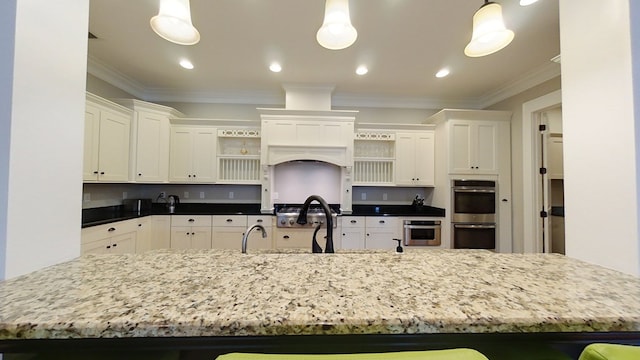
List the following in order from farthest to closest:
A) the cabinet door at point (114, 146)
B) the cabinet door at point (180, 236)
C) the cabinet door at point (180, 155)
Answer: the cabinet door at point (180, 155) → the cabinet door at point (180, 236) → the cabinet door at point (114, 146)

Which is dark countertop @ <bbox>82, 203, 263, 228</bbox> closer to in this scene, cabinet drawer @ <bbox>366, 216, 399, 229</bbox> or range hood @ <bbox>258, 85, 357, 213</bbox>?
range hood @ <bbox>258, 85, 357, 213</bbox>

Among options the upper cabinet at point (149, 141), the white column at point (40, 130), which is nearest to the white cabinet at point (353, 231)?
the upper cabinet at point (149, 141)

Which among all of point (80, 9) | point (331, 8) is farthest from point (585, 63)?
point (80, 9)

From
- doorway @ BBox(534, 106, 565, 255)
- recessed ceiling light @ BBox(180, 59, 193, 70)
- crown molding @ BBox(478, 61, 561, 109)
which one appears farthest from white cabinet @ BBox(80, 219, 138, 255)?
crown molding @ BBox(478, 61, 561, 109)

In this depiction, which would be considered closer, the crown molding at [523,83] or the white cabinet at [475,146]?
the crown molding at [523,83]

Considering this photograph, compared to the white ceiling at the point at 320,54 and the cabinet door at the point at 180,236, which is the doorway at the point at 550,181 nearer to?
the white ceiling at the point at 320,54

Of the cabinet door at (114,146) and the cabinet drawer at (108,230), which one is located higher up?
the cabinet door at (114,146)

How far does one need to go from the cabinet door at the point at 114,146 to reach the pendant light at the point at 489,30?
12.8 feet

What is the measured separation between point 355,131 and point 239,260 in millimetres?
3478

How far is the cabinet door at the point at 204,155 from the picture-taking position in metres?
3.94

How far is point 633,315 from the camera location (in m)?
0.61

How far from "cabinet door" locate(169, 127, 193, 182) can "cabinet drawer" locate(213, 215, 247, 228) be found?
2.89 feet

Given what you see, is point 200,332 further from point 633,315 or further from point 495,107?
point 495,107

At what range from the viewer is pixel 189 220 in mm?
3605
